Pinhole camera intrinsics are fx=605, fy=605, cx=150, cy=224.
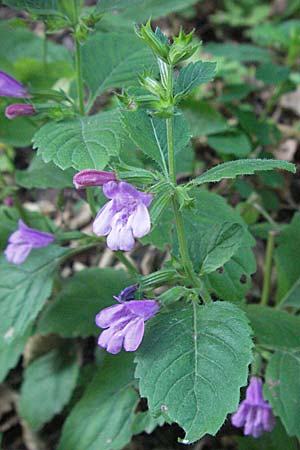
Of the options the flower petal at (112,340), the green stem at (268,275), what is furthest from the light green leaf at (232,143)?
the flower petal at (112,340)

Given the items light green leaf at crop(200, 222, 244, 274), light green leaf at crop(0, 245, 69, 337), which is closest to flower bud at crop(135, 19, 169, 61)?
light green leaf at crop(200, 222, 244, 274)

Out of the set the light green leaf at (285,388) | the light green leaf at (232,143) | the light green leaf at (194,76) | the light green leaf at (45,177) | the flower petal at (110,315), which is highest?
the light green leaf at (194,76)

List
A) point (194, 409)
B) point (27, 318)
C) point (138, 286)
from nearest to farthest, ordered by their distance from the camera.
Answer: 1. point (194, 409)
2. point (138, 286)
3. point (27, 318)

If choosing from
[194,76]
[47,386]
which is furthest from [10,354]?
[194,76]

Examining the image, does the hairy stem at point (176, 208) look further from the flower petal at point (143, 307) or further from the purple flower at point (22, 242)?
→ the purple flower at point (22, 242)

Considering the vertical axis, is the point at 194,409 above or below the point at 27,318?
above

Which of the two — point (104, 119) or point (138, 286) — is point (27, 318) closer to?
point (138, 286)

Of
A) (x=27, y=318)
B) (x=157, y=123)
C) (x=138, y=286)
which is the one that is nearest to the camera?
(x=138, y=286)

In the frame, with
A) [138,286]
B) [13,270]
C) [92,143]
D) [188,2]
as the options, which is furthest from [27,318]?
[188,2]
